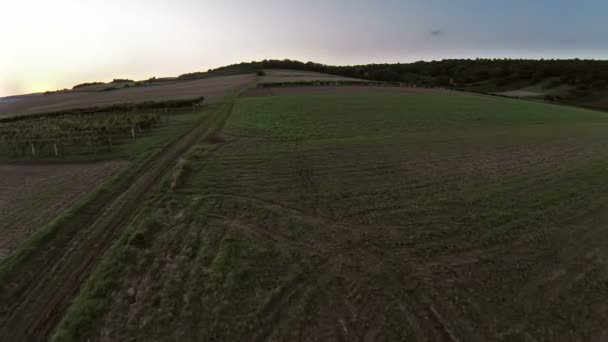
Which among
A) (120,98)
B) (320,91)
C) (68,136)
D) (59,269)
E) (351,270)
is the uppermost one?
(120,98)

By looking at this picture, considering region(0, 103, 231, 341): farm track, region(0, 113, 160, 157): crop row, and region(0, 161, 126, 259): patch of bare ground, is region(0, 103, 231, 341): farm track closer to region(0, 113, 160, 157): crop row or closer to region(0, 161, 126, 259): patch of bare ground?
region(0, 161, 126, 259): patch of bare ground

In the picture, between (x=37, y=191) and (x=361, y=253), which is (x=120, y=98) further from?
(x=361, y=253)

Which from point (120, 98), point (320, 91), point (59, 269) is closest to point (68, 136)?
point (59, 269)

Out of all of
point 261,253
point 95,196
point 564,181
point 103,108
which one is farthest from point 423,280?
point 103,108

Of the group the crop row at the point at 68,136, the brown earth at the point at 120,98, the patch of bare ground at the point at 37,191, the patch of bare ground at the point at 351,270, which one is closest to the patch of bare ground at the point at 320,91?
the brown earth at the point at 120,98

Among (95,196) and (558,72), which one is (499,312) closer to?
(95,196)

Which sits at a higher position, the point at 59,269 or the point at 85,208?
the point at 85,208

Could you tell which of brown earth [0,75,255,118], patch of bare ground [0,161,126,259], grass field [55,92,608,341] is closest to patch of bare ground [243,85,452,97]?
brown earth [0,75,255,118]
